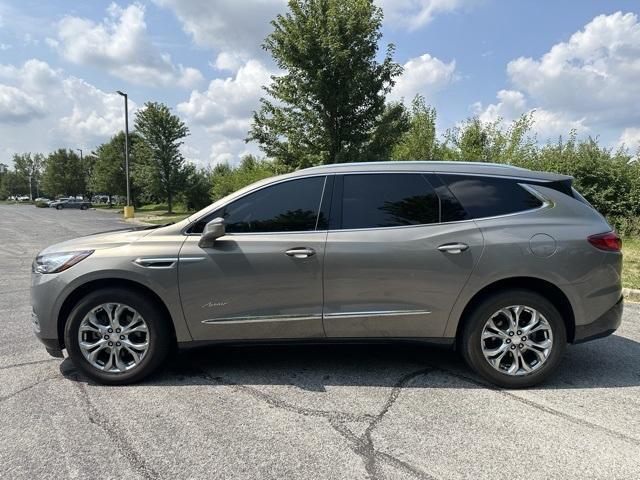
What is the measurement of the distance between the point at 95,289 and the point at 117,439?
1.32 m

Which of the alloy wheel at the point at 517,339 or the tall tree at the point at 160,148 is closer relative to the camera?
the alloy wheel at the point at 517,339

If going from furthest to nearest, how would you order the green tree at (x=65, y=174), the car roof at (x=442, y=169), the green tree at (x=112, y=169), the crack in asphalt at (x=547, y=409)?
the green tree at (x=65, y=174)
the green tree at (x=112, y=169)
the car roof at (x=442, y=169)
the crack in asphalt at (x=547, y=409)

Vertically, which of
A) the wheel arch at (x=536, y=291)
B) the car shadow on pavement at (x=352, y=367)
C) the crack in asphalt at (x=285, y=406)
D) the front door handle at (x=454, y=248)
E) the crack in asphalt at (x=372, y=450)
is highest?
the front door handle at (x=454, y=248)

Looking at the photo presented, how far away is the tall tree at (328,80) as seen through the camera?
14.1m

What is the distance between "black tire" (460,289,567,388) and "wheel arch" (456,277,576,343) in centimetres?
4

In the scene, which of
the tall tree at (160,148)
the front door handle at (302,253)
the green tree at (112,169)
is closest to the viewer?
the front door handle at (302,253)

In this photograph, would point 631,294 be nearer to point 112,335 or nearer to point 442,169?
point 442,169

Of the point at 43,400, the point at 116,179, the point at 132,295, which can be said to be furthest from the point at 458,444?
the point at 116,179

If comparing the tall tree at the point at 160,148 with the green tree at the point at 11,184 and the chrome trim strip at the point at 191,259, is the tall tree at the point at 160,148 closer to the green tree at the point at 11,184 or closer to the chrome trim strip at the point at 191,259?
the chrome trim strip at the point at 191,259

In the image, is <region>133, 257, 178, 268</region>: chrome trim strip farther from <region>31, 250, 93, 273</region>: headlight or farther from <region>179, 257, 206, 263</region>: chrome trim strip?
<region>31, 250, 93, 273</region>: headlight


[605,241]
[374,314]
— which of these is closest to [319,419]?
[374,314]

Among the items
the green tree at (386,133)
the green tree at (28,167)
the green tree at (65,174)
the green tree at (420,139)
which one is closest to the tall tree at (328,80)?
the green tree at (386,133)

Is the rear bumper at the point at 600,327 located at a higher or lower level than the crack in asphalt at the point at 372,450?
higher

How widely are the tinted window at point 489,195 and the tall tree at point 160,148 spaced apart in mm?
34357
